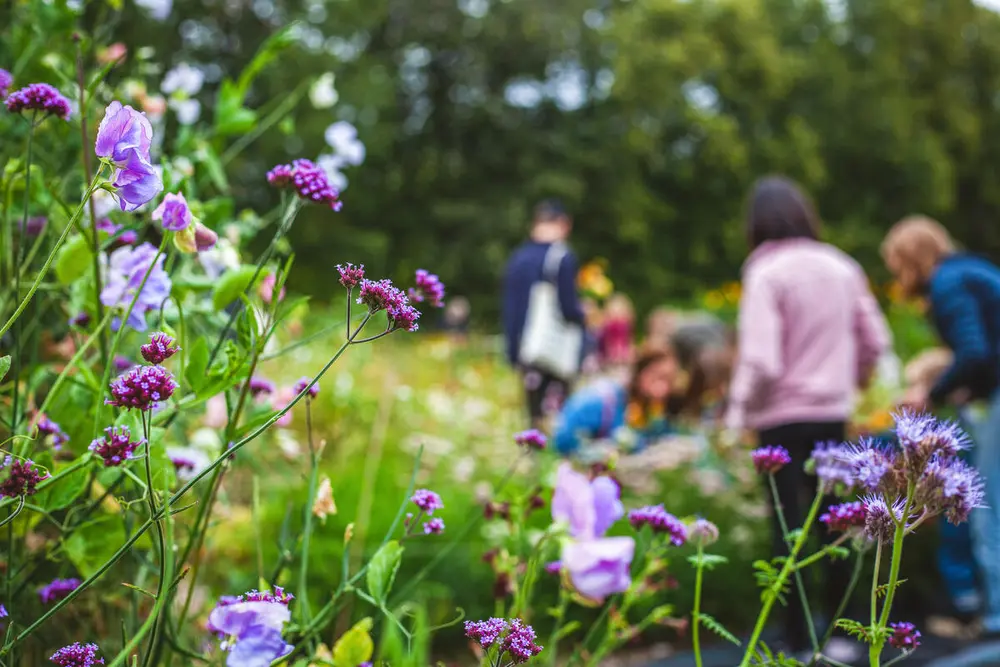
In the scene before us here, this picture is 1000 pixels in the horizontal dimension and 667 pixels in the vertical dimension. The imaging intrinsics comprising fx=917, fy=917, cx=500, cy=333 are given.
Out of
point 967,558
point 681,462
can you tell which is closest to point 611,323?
point 681,462

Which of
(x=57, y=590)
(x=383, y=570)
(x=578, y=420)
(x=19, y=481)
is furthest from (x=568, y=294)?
(x=19, y=481)

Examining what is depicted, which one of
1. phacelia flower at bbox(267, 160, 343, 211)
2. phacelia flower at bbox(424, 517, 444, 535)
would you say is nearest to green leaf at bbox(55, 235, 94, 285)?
phacelia flower at bbox(267, 160, 343, 211)

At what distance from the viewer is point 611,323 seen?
981 cm

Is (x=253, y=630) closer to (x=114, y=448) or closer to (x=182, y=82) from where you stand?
(x=114, y=448)

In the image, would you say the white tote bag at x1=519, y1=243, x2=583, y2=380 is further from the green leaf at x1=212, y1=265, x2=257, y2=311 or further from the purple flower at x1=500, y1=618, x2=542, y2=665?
the purple flower at x1=500, y1=618, x2=542, y2=665

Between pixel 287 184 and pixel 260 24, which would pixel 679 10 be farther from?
pixel 287 184

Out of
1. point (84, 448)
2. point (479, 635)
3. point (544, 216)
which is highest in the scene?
point (544, 216)

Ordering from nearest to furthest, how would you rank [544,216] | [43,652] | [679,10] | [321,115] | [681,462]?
1. [43,652]
2. [681,462]
3. [544,216]
4. [321,115]
5. [679,10]

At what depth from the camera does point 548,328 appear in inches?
219

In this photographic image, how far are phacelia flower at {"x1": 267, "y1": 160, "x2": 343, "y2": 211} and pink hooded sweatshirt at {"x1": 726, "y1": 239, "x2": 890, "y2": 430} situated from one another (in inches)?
99.5

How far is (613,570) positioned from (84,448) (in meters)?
0.63

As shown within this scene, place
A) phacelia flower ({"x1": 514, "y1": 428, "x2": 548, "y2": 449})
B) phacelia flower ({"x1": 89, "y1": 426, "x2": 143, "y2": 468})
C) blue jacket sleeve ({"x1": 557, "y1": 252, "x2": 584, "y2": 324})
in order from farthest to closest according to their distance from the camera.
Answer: blue jacket sleeve ({"x1": 557, "y1": 252, "x2": 584, "y2": 324}) → phacelia flower ({"x1": 514, "y1": 428, "x2": 548, "y2": 449}) → phacelia flower ({"x1": 89, "y1": 426, "x2": 143, "y2": 468})

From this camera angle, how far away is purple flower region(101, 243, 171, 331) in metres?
0.96

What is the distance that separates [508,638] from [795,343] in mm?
2777
